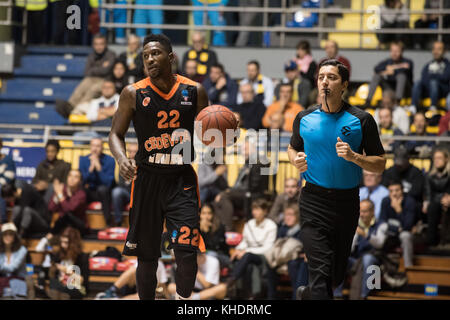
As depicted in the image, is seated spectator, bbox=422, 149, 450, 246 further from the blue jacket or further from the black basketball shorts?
the black basketball shorts

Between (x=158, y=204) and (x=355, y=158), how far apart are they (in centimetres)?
166

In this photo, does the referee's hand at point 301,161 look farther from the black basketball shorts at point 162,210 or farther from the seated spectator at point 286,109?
the seated spectator at point 286,109

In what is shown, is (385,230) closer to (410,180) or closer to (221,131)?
(410,180)

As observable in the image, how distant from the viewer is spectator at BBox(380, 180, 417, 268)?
32.3 feet

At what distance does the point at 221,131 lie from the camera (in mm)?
6457

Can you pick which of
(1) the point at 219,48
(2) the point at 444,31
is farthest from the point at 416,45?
(1) the point at 219,48

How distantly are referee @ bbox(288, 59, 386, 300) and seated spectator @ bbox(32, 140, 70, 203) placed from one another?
557 centimetres

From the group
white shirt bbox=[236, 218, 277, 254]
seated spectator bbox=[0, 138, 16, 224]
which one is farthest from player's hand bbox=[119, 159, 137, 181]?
seated spectator bbox=[0, 138, 16, 224]

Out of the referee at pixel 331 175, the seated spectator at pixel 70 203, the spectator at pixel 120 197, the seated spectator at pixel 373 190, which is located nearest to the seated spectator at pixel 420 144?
the seated spectator at pixel 373 190

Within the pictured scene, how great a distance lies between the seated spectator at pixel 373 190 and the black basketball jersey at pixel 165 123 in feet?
13.9

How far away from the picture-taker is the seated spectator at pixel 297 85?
1184 centimetres

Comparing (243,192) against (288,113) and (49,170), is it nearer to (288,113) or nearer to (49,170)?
(288,113)

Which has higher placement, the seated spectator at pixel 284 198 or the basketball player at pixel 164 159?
the basketball player at pixel 164 159

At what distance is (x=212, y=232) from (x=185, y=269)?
10.7ft
